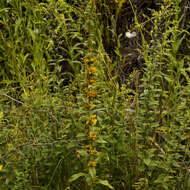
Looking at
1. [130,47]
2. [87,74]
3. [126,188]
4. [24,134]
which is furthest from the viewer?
[130,47]

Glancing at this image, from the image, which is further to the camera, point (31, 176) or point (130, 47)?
point (130, 47)

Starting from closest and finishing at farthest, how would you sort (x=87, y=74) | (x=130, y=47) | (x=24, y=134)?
1. (x=87, y=74)
2. (x=24, y=134)
3. (x=130, y=47)

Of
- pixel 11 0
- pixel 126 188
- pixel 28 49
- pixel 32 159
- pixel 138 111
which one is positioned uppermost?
pixel 11 0

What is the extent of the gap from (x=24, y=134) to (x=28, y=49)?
1.34 m

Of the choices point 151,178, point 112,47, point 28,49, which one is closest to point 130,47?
point 112,47

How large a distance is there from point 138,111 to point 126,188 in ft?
1.47

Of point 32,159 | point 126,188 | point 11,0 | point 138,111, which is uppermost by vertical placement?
point 11,0

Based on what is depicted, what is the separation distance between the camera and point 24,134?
5.73 ft

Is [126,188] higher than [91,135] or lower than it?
lower

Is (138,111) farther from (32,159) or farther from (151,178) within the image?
(32,159)

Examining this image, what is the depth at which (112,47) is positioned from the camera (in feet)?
9.32

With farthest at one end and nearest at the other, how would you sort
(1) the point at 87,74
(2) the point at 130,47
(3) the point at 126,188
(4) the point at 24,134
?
(2) the point at 130,47 → (4) the point at 24,134 → (3) the point at 126,188 → (1) the point at 87,74

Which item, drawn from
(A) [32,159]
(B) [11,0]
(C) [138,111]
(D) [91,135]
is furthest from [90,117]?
(B) [11,0]

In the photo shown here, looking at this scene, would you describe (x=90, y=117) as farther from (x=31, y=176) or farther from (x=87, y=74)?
(x=31, y=176)
